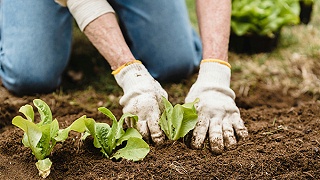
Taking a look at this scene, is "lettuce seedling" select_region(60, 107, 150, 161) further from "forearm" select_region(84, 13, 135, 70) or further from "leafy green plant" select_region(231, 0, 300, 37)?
"leafy green plant" select_region(231, 0, 300, 37)

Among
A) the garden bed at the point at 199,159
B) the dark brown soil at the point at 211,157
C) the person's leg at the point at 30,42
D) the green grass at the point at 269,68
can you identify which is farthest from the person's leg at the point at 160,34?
the garden bed at the point at 199,159

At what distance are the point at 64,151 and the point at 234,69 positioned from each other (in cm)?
149

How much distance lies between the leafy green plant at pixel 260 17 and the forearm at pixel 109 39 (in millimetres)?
1355

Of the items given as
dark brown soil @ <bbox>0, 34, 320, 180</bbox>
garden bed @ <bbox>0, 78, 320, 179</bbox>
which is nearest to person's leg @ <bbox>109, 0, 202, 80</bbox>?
dark brown soil @ <bbox>0, 34, 320, 180</bbox>

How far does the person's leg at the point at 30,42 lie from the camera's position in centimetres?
248

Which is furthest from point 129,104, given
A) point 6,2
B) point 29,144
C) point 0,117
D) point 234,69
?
point 234,69

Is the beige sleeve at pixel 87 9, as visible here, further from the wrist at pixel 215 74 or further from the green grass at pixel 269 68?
the green grass at pixel 269 68

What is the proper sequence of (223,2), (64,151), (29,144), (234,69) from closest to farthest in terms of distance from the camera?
(29,144) < (64,151) < (223,2) < (234,69)

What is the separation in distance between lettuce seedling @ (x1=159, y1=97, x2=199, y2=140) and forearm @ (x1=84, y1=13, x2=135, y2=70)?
0.31m

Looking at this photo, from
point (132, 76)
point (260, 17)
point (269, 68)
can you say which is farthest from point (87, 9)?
point (260, 17)

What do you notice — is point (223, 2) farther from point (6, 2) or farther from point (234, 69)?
point (6, 2)

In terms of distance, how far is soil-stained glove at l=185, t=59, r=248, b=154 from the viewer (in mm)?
1823

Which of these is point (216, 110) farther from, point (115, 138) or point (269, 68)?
point (269, 68)

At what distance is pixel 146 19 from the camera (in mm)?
Answer: 2658
